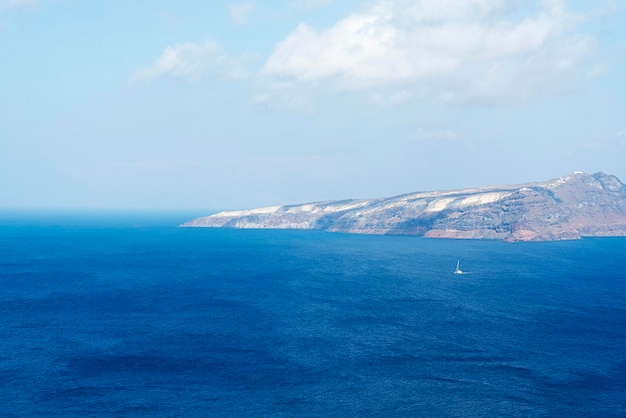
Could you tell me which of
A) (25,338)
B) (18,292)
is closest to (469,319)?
(25,338)

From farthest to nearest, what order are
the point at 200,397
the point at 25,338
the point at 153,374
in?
the point at 25,338 < the point at 153,374 < the point at 200,397

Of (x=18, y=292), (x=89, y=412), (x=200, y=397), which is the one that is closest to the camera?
(x=89, y=412)

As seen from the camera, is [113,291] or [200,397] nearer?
[200,397]

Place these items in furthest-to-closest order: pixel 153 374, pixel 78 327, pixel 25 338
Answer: pixel 78 327, pixel 25 338, pixel 153 374

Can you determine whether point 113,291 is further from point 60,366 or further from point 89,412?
point 89,412

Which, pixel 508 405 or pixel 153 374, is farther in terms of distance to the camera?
pixel 153 374

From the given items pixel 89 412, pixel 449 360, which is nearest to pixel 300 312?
pixel 449 360

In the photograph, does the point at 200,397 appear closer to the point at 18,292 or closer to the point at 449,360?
the point at 449,360
